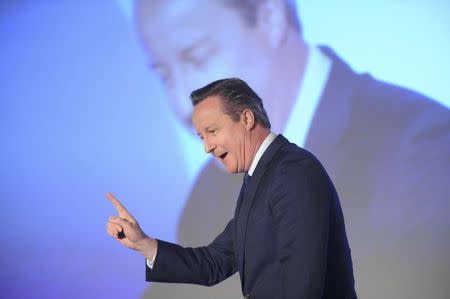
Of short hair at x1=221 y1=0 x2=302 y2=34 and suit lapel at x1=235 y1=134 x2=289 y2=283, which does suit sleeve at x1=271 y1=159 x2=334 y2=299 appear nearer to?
suit lapel at x1=235 y1=134 x2=289 y2=283

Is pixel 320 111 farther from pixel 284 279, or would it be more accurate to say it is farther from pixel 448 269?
pixel 284 279

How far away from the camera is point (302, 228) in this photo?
1086mm

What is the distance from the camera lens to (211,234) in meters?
3.05

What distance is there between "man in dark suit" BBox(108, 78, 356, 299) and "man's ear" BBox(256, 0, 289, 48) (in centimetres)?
175

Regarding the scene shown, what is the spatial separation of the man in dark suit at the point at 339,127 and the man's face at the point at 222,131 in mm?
1659

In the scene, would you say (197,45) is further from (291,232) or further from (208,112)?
(291,232)

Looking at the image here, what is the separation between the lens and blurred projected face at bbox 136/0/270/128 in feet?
9.90

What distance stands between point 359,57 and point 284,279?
221 cm

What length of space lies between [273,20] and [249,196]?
6.47ft

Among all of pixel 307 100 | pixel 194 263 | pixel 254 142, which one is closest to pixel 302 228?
pixel 254 142

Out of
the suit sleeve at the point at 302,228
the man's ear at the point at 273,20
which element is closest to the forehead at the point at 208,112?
the suit sleeve at the point at 302,228

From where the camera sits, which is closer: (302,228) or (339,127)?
(302,228)

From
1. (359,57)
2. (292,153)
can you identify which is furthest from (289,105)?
(292,153)

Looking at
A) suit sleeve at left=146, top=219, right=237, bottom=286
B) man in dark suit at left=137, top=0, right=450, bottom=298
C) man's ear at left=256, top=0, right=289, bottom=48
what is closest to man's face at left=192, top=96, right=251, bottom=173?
suit sleeve at left=146, top=219, right=237, bottom=286
